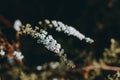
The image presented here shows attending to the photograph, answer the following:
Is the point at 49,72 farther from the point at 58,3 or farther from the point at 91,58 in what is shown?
the point at 58,3

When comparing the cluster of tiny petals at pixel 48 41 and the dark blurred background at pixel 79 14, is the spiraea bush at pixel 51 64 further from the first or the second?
the cluster of tiny petals at pixel 48 41

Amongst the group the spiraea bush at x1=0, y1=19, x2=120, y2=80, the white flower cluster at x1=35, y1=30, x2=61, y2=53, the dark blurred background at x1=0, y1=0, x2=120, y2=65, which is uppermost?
the dark blurred background at x1=0, y1=0, x2=120, y2=65

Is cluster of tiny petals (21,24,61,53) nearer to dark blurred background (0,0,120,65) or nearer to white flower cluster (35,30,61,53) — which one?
white flower cluster (35,30,61,53)

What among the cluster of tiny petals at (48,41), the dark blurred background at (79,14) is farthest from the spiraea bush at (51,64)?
the cluster of tiny petals at (48,41)

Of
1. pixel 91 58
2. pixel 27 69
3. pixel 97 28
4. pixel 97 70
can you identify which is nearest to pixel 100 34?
pixel 97 28

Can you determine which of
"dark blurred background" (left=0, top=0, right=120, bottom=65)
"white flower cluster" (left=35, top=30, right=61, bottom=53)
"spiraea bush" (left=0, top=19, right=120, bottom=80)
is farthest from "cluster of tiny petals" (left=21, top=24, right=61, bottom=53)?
"dark blurred background" (left=0, top=0, right=120, bottom=65)
